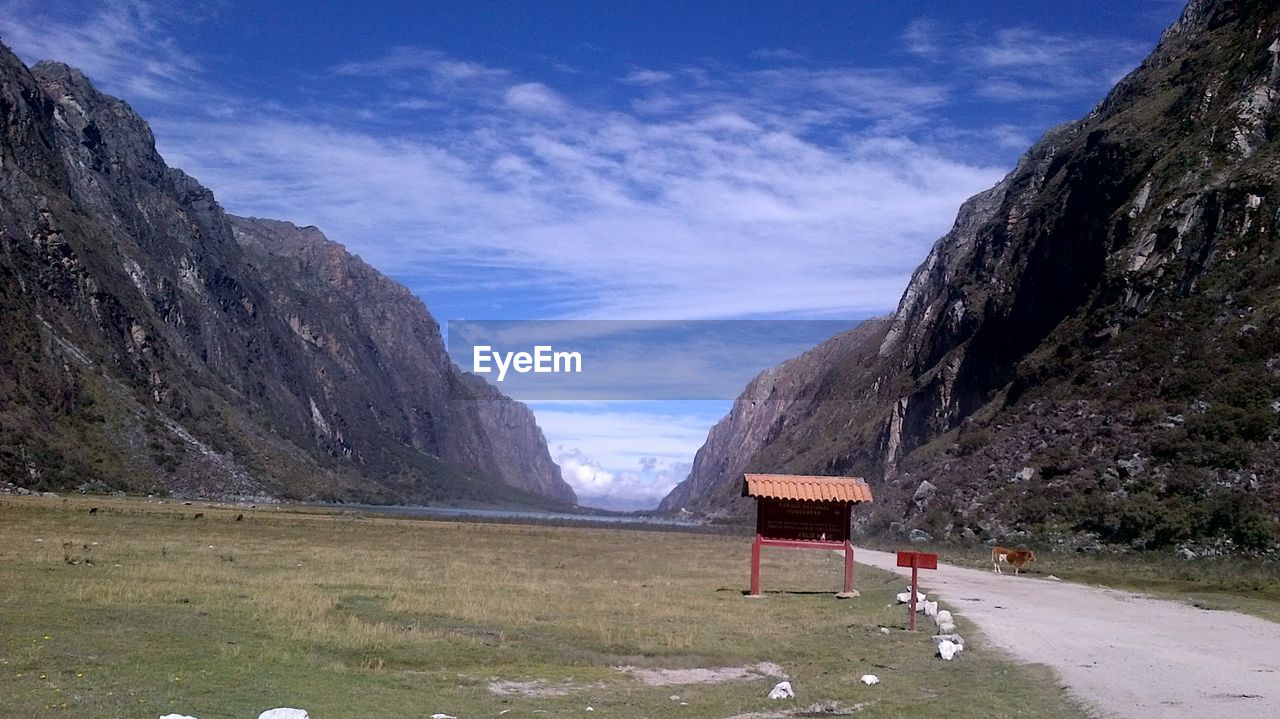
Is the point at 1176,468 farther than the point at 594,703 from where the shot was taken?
Yes

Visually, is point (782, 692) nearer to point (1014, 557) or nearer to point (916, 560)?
point (916, 560)

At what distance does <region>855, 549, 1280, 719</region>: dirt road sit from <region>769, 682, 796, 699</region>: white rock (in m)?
3.81

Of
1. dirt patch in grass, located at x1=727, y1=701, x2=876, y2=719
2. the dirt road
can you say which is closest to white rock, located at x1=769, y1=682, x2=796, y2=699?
dirt patch in grass, located at x1=727, y1=701, x2=876, y2=719

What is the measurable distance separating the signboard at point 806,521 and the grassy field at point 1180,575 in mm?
9359

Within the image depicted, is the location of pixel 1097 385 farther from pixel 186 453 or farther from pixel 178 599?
pixel 186 453

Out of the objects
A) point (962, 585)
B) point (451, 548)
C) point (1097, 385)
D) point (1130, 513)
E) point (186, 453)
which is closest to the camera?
point (962, 585)

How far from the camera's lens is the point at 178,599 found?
24.4m

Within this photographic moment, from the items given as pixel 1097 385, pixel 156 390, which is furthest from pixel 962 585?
pixel 156 390

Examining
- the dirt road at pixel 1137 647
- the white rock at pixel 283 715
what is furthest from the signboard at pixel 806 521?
the white rock at pixel 283 715

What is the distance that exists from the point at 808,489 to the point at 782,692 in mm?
17429

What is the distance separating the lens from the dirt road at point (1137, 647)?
14.1m

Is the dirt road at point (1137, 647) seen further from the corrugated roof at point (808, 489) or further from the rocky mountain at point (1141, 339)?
the rocky mountain at point (1141, 339)

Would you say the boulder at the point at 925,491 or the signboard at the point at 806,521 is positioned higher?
the boulder at the point at 925,491

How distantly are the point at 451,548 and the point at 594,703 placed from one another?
42.6m
